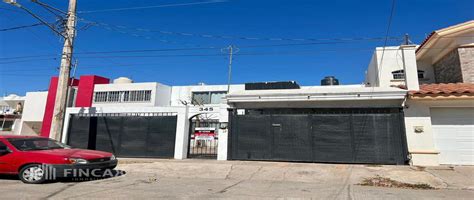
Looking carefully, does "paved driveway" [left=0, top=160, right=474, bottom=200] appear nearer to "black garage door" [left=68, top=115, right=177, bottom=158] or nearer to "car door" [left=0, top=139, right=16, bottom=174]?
"car door" [left=0, top=139, right=16, bottom=174]

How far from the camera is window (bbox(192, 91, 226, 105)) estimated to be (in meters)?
40.1

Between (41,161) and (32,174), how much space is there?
426 millimetres

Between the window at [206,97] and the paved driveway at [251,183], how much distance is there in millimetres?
27778

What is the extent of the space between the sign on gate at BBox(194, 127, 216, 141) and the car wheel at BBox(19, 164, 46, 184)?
7.07 meters

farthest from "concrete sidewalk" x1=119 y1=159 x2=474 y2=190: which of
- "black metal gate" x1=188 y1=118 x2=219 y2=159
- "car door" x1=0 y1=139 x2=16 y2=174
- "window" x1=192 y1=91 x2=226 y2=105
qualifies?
"window" x1=192 y1=91 x2=226 y2=105

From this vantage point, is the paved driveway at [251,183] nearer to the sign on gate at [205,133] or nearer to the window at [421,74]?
the sign on gate at [205,133]

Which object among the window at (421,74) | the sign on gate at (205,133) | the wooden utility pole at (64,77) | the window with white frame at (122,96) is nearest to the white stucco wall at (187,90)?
the window with white frame at (122,96)

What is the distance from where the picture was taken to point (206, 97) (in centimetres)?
4094

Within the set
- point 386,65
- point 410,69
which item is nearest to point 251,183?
point 410,69

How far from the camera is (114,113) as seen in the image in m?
15.5

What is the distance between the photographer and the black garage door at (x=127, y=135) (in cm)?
1428

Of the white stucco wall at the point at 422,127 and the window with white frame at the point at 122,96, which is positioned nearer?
the white stucco wall at the point at 422,127

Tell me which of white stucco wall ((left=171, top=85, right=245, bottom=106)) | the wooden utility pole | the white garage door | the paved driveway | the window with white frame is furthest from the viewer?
the window with white frame

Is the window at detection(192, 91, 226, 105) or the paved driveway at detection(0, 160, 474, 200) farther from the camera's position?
the window at detection(192, 91, 226, 105)
